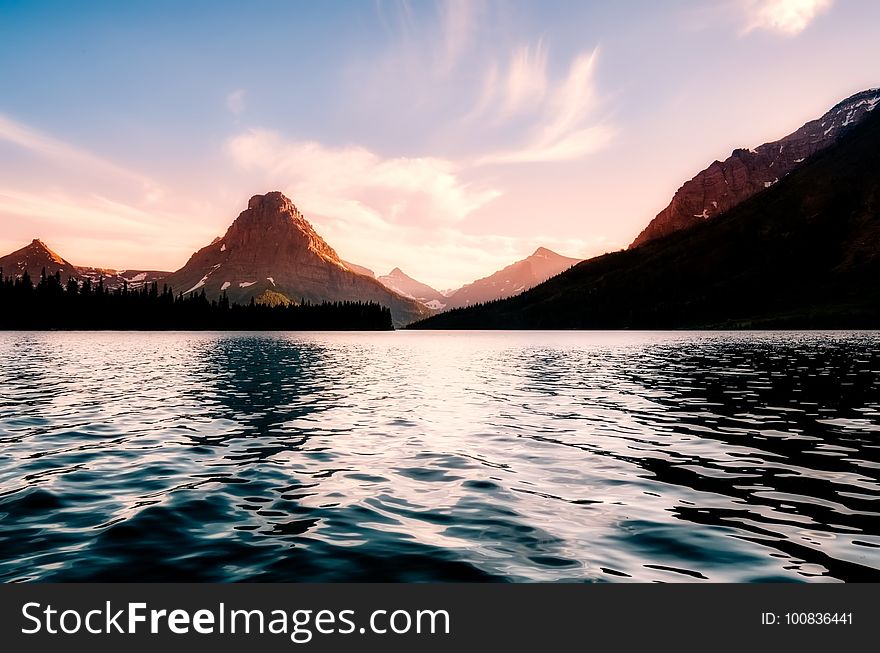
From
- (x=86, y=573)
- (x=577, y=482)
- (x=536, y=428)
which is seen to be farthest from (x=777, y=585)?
(x=536, y=428)

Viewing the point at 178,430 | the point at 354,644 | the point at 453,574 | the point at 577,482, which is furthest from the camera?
the point at 178,430

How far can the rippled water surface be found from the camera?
35.9 feet

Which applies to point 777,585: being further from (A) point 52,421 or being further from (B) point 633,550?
(A) point 52,421

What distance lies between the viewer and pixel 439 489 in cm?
1697

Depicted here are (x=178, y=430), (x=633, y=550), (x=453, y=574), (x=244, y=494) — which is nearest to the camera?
(x=453, y=574)

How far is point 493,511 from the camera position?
48.1ft

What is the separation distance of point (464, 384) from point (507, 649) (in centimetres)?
4244

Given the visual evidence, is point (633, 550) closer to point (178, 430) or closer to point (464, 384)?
point (178, 430)

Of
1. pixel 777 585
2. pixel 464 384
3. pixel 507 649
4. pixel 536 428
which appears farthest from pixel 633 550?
pixel 464 384

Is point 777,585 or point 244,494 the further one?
point 244,494

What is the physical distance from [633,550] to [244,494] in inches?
401

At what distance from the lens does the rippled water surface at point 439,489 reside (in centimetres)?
1095

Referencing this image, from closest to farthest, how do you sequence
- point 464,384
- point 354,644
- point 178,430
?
point 354,644 < point 178,430 < point 464,384

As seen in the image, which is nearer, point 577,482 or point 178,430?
point 577,482
